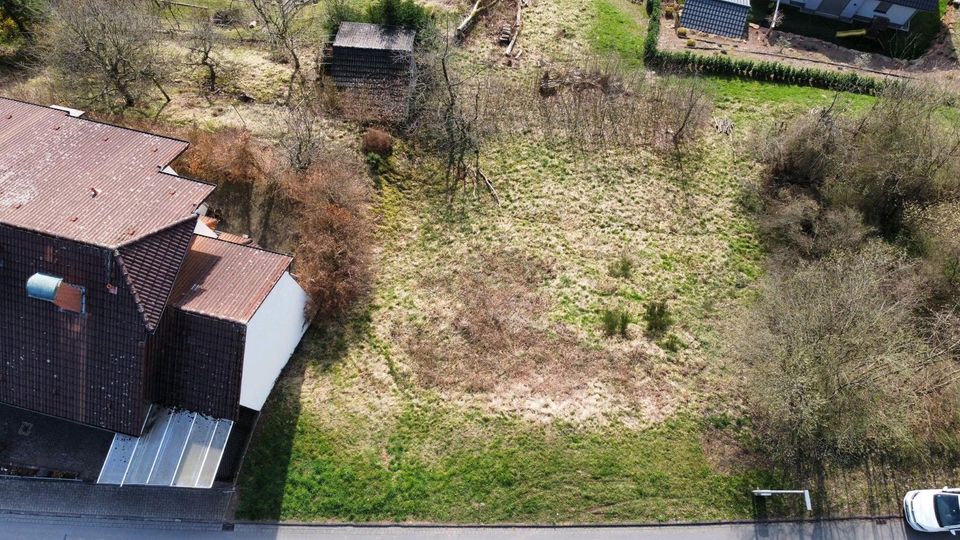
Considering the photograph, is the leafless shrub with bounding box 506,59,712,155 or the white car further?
the leafless shrub with bounding box 506,59,712,155

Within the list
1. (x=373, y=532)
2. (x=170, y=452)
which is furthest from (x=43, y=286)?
(x=373, y=532)

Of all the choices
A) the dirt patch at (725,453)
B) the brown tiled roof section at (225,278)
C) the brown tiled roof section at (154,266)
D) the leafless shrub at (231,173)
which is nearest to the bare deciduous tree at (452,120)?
the leafless shrub at (231,173)

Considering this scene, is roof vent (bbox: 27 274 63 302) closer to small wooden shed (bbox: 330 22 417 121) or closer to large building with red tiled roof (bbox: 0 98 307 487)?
large building with red tiled roof (bbox: 0 98 307 487)

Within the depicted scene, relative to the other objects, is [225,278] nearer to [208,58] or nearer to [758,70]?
[208,58]

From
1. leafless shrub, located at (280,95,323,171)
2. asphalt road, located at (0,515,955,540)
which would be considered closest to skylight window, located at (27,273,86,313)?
asphalt road, located at (0,515,955,540)

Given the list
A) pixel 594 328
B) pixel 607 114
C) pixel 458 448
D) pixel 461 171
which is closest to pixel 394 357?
pixel 458 448

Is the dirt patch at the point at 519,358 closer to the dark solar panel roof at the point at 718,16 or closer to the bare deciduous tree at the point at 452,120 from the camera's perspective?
the bare deciduous tree at the point at 452,120

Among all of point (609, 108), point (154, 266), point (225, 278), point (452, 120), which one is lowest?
point (225, 278)

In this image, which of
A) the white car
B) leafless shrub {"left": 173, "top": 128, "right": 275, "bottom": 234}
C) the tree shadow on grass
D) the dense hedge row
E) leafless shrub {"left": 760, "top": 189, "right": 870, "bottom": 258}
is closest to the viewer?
the white car
